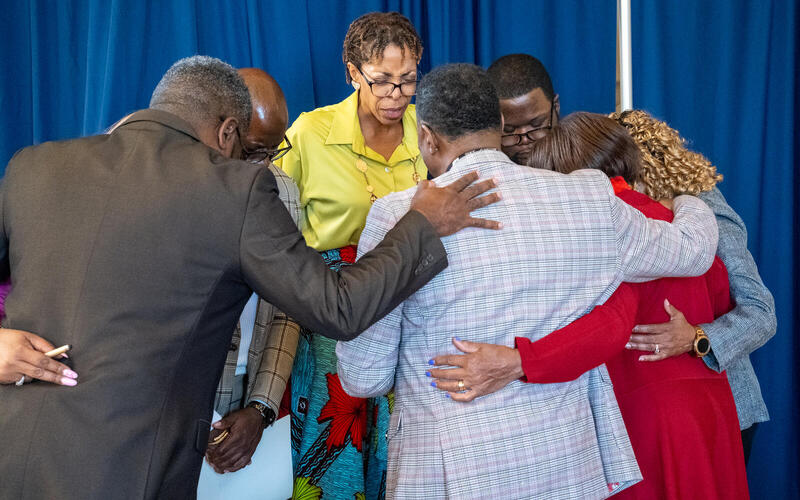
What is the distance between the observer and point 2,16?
2854 millimetres

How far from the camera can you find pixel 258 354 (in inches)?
99.0

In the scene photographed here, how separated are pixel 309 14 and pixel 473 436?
7.13 feet

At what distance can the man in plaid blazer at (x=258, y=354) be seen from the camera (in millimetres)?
2342

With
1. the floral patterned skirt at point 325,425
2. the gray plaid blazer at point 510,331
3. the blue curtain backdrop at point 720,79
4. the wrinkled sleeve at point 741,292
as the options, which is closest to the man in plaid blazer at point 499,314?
the gray plaid blazer at point 510,331

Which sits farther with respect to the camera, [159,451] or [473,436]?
[473,436]

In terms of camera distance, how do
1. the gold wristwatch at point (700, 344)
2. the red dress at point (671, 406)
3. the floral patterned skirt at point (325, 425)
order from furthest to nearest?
1. the floral patterned skirt at point (325, 425)
2. the gold wristwatch at point (700, 344)
3. the red dress at point (671, 406)

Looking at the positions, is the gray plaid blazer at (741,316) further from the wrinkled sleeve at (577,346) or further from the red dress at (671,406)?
the wrinkled sleeve at (577,346)

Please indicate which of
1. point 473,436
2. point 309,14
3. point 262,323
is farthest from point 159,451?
point 309,14

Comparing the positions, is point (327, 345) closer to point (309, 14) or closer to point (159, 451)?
point (159, 451)

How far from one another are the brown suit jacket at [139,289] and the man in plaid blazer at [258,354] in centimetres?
71

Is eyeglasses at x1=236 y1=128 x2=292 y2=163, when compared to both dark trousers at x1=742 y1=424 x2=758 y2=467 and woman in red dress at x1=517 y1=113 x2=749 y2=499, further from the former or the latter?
dark trousers at x1=742 y1=424 x2=758 y2=467

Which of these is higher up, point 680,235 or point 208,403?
point 680,235

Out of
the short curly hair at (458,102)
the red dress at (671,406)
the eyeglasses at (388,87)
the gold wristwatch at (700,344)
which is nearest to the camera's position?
the short curly hair at (458,102)

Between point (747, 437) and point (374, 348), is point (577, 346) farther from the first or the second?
point (747, 437)
